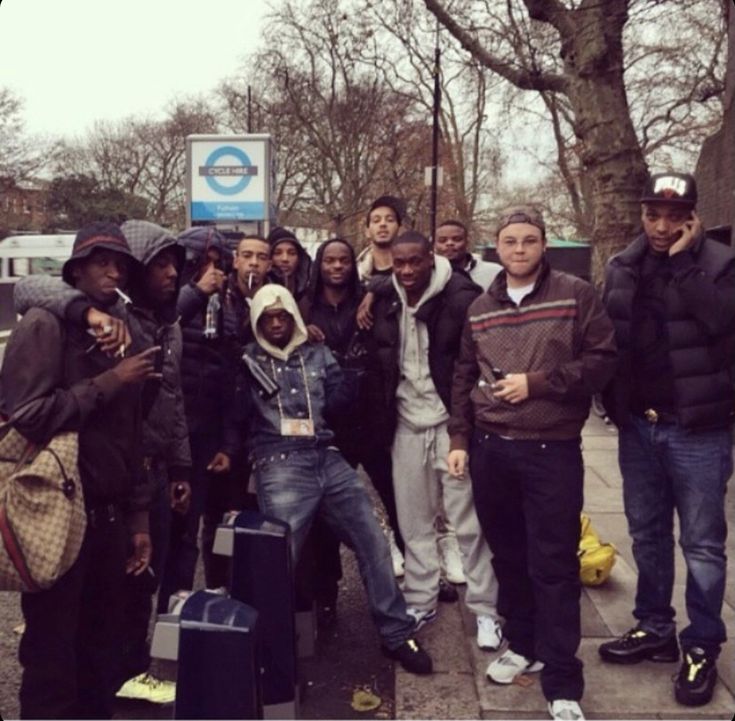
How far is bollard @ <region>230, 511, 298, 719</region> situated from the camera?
10.9 ft

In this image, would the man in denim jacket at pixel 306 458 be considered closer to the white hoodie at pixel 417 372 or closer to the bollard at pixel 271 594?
the white hoodie at pixel 417 372

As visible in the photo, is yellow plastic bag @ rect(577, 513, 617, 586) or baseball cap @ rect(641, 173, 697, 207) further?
yellow plastic bag @ rect(577, 513, 617, 586)

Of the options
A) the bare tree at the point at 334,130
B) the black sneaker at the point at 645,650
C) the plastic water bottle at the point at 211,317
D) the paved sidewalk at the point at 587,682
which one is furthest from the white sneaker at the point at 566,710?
the bare tree at the point at 334,130

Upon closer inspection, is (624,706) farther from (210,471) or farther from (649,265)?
(210,471)

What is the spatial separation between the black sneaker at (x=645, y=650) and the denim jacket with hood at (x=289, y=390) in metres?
1.58

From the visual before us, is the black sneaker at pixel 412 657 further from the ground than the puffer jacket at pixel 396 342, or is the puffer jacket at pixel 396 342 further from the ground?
the puffer jacket at pixel 396 342

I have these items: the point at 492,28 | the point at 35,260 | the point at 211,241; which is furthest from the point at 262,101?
the point at 211,241

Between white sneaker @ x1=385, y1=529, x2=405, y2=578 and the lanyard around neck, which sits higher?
the lanyard around neck

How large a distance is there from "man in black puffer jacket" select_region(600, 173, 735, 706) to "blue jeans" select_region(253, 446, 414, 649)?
1.19 m

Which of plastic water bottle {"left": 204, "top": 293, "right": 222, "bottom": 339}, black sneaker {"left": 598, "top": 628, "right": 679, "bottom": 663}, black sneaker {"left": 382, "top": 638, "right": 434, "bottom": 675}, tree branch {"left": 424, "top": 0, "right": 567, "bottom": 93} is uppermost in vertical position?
tree branch {"left": 424, "top": 0, "right": 567, "bottom": 93}

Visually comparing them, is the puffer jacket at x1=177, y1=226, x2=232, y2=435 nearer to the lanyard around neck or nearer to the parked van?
the lanyard around neck

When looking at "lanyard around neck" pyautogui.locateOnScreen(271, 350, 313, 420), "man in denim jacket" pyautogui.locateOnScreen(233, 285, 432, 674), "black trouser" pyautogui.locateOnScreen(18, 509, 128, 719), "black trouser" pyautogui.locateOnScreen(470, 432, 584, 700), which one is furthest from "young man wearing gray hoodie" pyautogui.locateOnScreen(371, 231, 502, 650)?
"black trouser" pyautogui.locateOnScreen(18, 509, 128, 719)

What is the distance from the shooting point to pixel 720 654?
153 inches

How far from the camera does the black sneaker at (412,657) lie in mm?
3869
